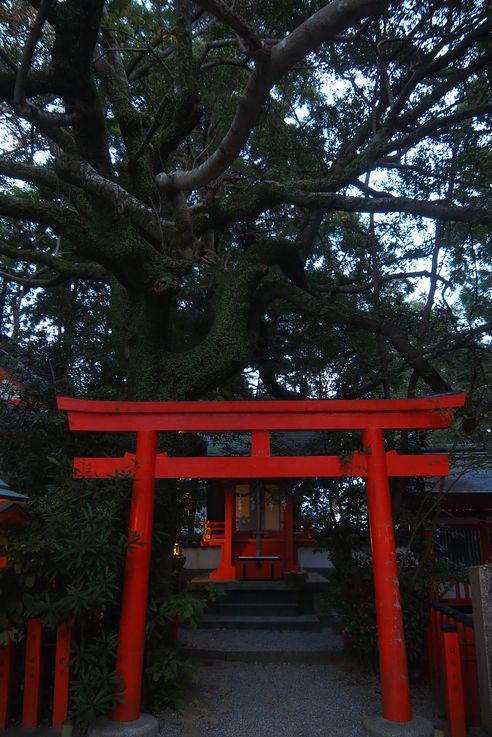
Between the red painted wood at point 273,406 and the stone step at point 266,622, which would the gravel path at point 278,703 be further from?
the red painted wood at point 273,406

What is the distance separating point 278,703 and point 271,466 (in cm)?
268

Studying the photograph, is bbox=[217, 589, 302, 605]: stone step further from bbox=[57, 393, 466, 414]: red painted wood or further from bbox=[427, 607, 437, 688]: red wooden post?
bbox=[57, 393, 466, 414]: red painted wood

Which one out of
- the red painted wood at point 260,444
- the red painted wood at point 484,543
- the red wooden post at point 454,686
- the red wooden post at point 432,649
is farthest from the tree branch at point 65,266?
the red painted wood at point 484,543

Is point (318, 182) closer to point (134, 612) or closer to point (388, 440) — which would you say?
point (388, 440)

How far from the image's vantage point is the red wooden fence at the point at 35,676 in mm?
4535

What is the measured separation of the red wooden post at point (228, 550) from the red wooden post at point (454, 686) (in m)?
7.74

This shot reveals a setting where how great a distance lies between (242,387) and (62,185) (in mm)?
6577

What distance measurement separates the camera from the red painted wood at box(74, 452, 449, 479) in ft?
17.3

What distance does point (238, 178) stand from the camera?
384 inches

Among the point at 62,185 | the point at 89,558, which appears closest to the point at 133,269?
the point at 62,185

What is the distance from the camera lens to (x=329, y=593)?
21.6 feet

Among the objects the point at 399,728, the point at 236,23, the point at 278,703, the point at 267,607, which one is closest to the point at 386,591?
the point at 399,728

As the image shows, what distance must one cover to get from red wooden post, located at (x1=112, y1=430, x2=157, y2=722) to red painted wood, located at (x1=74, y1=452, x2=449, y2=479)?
16 cm

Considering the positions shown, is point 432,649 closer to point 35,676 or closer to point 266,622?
point 266,622
